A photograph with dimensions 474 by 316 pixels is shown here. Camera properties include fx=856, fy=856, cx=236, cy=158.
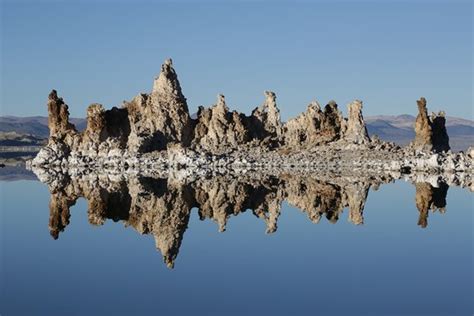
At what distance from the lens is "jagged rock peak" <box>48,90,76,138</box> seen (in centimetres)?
Result: 7025

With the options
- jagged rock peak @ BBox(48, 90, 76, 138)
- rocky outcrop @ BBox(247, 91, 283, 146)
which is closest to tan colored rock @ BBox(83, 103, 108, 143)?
jagged rock peak @ BBox(48, 90, 76, 138)

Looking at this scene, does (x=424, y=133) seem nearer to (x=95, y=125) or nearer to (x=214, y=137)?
(x=214, y=137)

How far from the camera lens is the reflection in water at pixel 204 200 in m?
27.7

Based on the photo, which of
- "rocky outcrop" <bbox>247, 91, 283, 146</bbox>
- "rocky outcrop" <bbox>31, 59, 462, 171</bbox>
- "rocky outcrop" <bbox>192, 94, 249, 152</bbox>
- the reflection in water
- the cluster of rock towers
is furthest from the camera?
"rocky outcrop" <bbox>247, 91, 283, 146</bbox>

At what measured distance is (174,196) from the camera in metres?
35.3

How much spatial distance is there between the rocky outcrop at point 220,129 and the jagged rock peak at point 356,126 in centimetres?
880

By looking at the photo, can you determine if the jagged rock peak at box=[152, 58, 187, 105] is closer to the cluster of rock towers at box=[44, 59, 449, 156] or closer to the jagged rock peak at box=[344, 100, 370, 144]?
the cluster of rock towers at box=[44, 59, 449, 156]

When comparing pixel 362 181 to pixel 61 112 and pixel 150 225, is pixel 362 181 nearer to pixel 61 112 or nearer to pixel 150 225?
pixel 150 225

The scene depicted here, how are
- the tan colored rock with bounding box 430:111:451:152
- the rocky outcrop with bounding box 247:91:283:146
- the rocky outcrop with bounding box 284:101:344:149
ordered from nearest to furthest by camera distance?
1. the tan colored rock with bounding box 430:111:451:152
2. the rocky outcrop with bounding box 284:101:344:149
3. the rocky outcrop with bounding box 247:91:283:146

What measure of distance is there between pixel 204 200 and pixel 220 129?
112 ft

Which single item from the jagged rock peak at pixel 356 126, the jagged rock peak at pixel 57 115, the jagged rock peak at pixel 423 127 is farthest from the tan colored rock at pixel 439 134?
the jagged rock peak at pixel 57 115

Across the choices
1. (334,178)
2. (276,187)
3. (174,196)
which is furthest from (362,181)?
(174,196)

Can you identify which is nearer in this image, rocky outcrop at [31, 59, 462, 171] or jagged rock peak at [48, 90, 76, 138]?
rocky outcrop at [31, 59, 462, 171]

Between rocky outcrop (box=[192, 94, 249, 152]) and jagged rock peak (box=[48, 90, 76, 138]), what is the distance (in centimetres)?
1063
